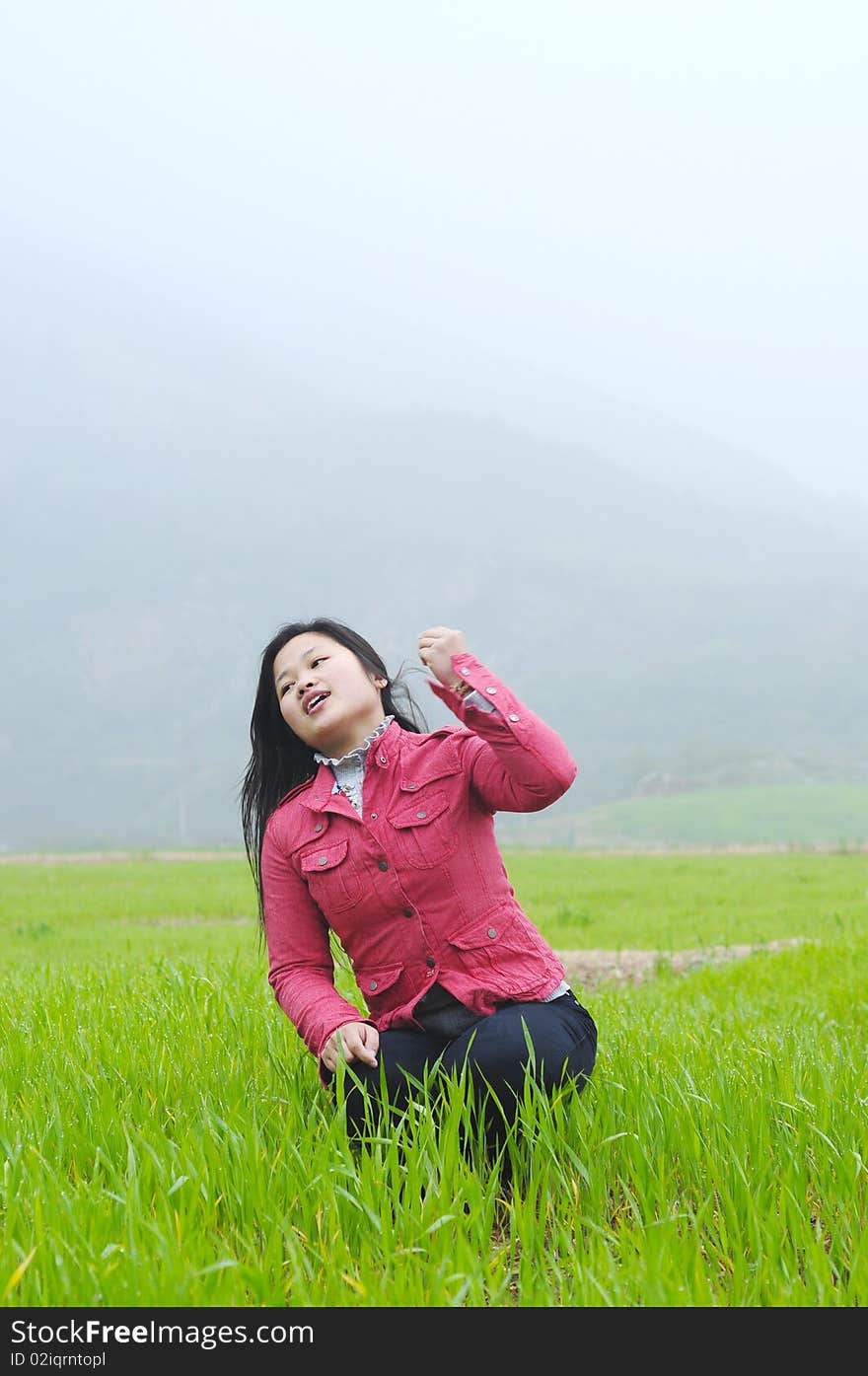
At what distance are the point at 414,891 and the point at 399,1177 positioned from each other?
785mm

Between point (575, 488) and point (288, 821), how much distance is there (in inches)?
7564

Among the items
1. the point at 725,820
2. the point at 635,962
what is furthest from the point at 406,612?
the point at 635,962

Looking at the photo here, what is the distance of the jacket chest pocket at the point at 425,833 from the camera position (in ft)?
10.4

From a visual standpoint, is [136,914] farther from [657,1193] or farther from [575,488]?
[575,488]

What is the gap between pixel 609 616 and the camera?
150 meters

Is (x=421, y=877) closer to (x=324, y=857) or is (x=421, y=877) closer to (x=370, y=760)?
(x=324, y=857)

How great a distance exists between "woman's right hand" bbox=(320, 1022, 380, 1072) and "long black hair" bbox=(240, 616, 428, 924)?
0.73 meters

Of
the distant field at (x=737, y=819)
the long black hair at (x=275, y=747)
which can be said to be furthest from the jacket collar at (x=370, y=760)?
the distant field at (x=737, y=819)

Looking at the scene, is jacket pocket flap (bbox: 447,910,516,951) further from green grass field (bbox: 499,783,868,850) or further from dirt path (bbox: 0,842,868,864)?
green grass field (bbox: 499,783,868,850)

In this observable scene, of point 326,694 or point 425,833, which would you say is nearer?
point 425,833

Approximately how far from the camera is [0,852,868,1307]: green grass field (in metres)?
2.14

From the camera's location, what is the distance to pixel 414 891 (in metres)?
3.15

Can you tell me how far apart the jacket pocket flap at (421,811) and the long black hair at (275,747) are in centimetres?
56

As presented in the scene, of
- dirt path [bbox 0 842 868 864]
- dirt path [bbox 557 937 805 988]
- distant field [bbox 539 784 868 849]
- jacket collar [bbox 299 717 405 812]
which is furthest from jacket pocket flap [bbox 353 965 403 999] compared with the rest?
distant field [bbox 539 784 868 849]
